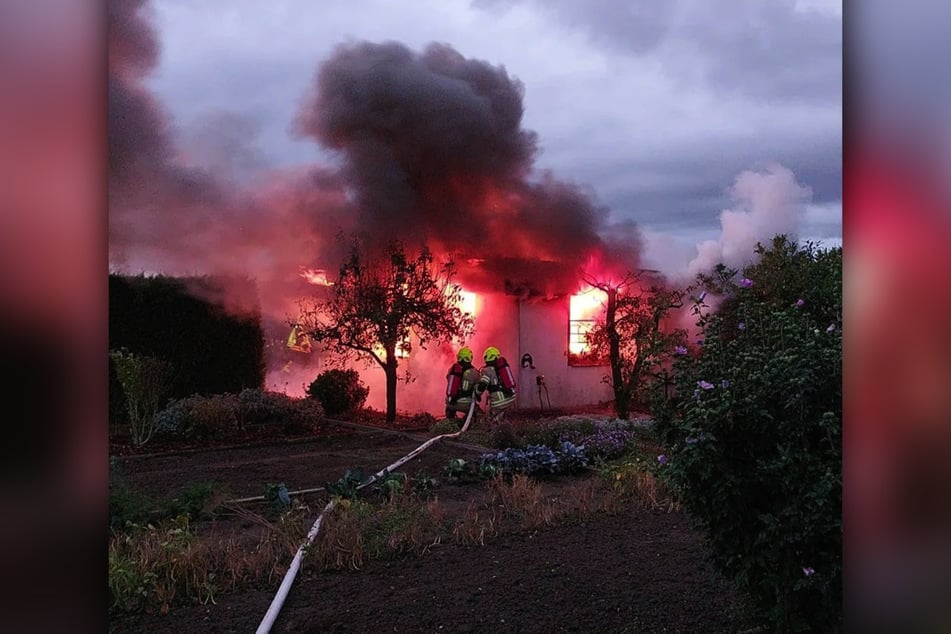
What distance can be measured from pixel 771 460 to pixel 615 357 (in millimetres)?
9681

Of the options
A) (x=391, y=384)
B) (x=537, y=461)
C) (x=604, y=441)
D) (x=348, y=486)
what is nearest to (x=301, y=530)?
(x=348, y=486)

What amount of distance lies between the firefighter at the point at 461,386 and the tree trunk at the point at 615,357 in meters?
→ 2.37

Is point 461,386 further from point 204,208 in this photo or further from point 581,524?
point 581,524

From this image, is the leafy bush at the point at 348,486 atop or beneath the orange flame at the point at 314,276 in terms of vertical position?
beneath

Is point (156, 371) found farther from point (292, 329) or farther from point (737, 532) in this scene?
point (737, 532)

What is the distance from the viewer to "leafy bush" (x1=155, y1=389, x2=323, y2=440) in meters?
10.1

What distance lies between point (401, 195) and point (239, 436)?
15.7ft

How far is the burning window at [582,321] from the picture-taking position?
14.0 m

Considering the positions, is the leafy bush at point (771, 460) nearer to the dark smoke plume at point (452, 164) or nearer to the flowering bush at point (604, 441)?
the flowering bush at point (604, 441)

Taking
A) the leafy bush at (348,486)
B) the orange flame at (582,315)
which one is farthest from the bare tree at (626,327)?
the leafy bush at (348,486)

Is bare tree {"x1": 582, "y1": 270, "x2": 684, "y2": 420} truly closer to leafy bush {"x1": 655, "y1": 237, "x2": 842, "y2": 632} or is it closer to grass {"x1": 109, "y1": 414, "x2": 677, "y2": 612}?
grass {"x1": 109, "y1": 414, "x2": 677, "y2": 612}

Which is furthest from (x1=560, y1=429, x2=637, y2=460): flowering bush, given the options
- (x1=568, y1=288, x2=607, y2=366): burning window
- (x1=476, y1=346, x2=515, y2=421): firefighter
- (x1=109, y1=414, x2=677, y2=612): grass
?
(x1=568, y1=288, x2=607, y2=366): burning window

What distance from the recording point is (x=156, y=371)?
9609mm

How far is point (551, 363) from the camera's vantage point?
13.8m
